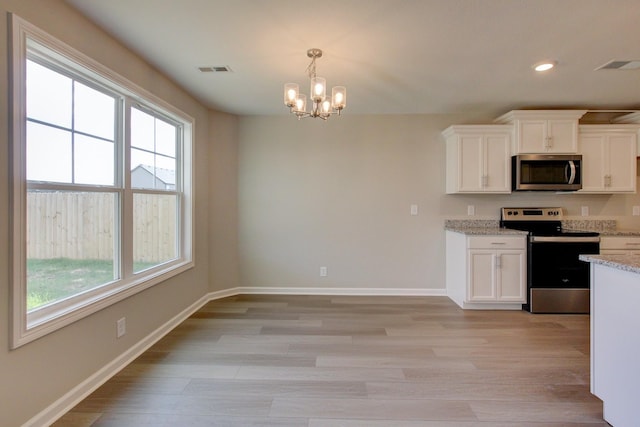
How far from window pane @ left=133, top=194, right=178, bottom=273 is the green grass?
403 mm

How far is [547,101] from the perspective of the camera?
365 cm

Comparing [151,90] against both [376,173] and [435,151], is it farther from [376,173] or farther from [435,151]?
[435,151]

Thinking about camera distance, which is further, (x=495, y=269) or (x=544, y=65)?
(x=495, y=269)

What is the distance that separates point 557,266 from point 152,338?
420 centimetres

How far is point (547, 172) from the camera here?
3762mm

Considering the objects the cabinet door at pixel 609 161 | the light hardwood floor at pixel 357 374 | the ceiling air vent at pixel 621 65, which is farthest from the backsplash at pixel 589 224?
the ceiling air vent at pixel 621 65

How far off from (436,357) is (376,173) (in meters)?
2.40

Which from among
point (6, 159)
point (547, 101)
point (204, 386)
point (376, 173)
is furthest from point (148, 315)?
point (547, 101)

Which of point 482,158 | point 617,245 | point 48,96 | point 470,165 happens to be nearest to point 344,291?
point 470,165

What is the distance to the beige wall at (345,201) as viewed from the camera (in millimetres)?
4266

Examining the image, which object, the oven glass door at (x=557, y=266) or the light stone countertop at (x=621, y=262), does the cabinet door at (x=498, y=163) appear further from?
the light stone countertop at (x=621, y=262)

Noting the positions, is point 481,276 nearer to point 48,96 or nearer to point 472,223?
point 472,223

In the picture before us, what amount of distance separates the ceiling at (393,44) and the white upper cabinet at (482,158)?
408mm

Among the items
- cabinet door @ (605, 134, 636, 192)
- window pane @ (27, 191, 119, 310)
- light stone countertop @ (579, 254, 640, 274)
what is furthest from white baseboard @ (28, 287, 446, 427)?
light stone countertop @ (579, 254, 640, 274)
